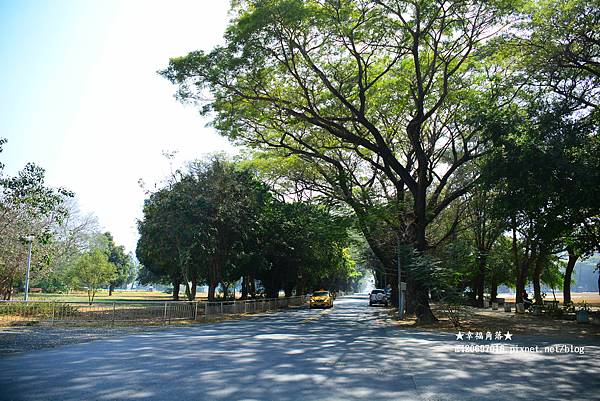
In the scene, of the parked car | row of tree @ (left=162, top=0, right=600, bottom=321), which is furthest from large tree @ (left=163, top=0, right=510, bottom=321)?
the parked car

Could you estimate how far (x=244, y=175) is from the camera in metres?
30.2

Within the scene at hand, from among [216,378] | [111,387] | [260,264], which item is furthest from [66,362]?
[260,264]

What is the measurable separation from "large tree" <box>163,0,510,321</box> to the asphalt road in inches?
429

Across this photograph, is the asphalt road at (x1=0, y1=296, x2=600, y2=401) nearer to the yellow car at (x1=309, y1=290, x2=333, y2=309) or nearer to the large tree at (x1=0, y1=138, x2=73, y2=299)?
the large tree at (x1=0, y1=138, x2=73, y2=299)

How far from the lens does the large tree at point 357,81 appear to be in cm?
1839

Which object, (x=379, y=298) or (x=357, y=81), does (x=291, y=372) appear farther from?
(x=379, y=298)

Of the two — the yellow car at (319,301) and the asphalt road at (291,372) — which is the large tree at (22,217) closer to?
the asphalt road at (291,372)

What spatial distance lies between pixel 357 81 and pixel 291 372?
16305 mm

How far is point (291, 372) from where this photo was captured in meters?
8.91

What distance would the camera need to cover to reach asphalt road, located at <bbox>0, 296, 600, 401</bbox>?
7.17 metres

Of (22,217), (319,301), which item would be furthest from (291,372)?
(319,301)

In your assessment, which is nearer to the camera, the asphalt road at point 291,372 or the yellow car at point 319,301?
the asphalt road at point 291,372

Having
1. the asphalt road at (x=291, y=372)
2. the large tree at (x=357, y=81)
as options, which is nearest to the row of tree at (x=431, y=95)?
the large tree at (x=357, y=81)

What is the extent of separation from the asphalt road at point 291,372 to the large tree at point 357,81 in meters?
10.9
